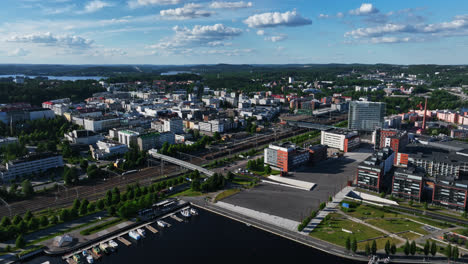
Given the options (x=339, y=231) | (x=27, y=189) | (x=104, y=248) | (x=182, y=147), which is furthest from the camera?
(x=182, y=147)

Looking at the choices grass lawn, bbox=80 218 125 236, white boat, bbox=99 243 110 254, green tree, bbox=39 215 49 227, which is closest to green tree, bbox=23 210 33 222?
green tree, bbox=39 215 49 227

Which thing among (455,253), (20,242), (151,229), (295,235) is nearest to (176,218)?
(151,229)

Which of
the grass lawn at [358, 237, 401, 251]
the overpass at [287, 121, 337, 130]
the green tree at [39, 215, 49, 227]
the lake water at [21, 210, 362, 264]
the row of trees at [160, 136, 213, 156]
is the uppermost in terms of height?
the overpass at [287, 121, 337, 130]

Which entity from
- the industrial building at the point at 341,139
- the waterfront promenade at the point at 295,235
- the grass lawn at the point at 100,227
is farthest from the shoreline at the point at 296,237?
the industrial building at the point at 341,139

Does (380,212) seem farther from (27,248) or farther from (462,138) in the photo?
(462,138)

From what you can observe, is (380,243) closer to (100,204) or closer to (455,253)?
(455,253)

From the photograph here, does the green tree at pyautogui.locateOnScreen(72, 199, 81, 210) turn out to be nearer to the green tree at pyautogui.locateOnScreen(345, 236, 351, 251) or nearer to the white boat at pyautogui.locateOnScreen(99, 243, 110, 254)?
the white boat at pyautogui.locateOnScreen(99, 243, 110, 254)

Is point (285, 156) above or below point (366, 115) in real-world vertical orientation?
below
